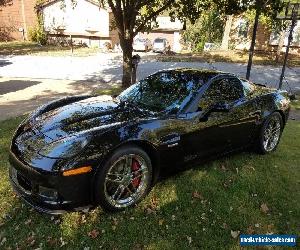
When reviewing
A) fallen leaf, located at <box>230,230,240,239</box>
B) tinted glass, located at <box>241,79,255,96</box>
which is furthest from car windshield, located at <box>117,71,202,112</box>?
fallen leaf, located at <box>230,230,240,239</box>

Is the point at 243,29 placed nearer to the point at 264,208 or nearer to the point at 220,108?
the point at 220,108

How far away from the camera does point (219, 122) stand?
493cm

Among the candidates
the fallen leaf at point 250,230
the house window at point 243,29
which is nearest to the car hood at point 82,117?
the fallen leaf at point 250,230

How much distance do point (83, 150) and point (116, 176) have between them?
570 millimetres

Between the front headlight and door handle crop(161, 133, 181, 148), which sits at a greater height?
the front headlight

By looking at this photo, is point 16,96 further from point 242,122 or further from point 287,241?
point 287,241

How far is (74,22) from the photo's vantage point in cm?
3931

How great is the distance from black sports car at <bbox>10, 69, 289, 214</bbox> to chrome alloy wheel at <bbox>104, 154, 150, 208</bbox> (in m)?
0.01

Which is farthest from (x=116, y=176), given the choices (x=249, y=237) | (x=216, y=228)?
(x=249, y=237)

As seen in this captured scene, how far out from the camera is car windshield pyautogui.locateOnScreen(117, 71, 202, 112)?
15.5ft

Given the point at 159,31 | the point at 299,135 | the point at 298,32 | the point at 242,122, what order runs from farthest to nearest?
the point at 159,31
the point at 298,32
the point at 299,135
the point at 242,122

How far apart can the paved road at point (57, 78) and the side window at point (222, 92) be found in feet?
19.2

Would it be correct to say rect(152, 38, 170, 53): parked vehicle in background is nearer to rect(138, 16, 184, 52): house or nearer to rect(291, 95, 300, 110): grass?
rect(138, 16, 184, 52): house

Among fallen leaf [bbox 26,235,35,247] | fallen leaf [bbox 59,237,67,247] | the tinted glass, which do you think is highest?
the tinted glass
